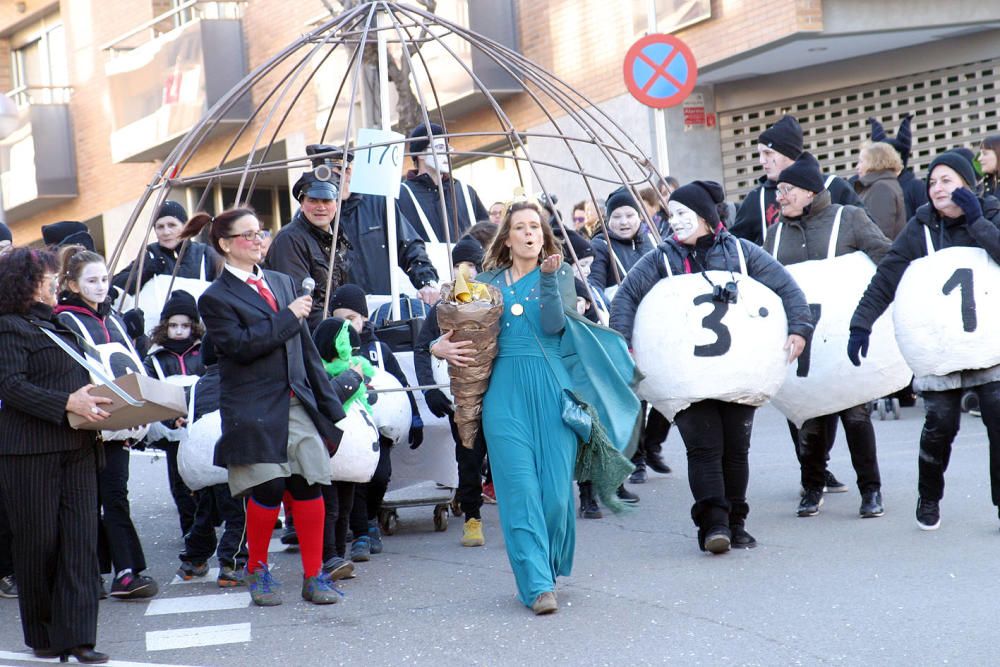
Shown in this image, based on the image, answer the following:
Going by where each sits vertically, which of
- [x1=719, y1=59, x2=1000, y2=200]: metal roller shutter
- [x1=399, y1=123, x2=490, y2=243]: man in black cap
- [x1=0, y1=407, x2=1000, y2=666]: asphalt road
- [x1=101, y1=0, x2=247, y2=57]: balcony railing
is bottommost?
[x1=0, y1=407, x2=1000, y2=666]: asphalt road

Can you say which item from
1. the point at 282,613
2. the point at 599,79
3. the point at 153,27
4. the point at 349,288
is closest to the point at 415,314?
the point at 349,288

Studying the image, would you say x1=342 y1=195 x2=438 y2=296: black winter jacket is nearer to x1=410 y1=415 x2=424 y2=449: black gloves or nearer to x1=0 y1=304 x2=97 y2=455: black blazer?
x1=410 y1=415 x2=424 y2=449: black gloves

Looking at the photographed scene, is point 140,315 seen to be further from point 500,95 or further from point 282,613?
point 500,95

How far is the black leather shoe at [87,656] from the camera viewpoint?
5827 millimetres

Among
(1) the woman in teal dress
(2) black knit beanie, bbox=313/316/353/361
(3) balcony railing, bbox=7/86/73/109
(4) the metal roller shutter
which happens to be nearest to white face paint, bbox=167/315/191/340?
(2) black knit beanie, bbox=313/316/353/361

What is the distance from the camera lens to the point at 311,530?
6.71m

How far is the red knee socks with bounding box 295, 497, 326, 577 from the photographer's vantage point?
670 centimetres

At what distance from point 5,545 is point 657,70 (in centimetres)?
717

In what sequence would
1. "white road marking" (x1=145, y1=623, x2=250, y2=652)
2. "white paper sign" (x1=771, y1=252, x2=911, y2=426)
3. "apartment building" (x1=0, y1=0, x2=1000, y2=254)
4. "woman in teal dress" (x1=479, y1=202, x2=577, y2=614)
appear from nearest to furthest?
1. "white road marking" (x1=145, y1=623, x2=250, y2=652)
2. "woman in teal dress" (x1=479, y1=202, x2=577, y2=614)
3. "white paper sign" (x1=771, y1=252, x2=911, y2=426)
4. "apartment building" (x1=0, y1=0, x2=1000, y2=254)

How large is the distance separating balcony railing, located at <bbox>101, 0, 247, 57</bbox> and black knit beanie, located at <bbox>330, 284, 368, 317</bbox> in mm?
16342

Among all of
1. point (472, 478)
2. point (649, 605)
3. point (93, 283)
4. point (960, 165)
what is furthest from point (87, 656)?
point (960, 165)

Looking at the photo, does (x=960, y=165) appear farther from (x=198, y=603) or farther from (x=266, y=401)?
(x=198, y=603)

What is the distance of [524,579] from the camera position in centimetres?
623

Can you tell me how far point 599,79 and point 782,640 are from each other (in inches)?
536
